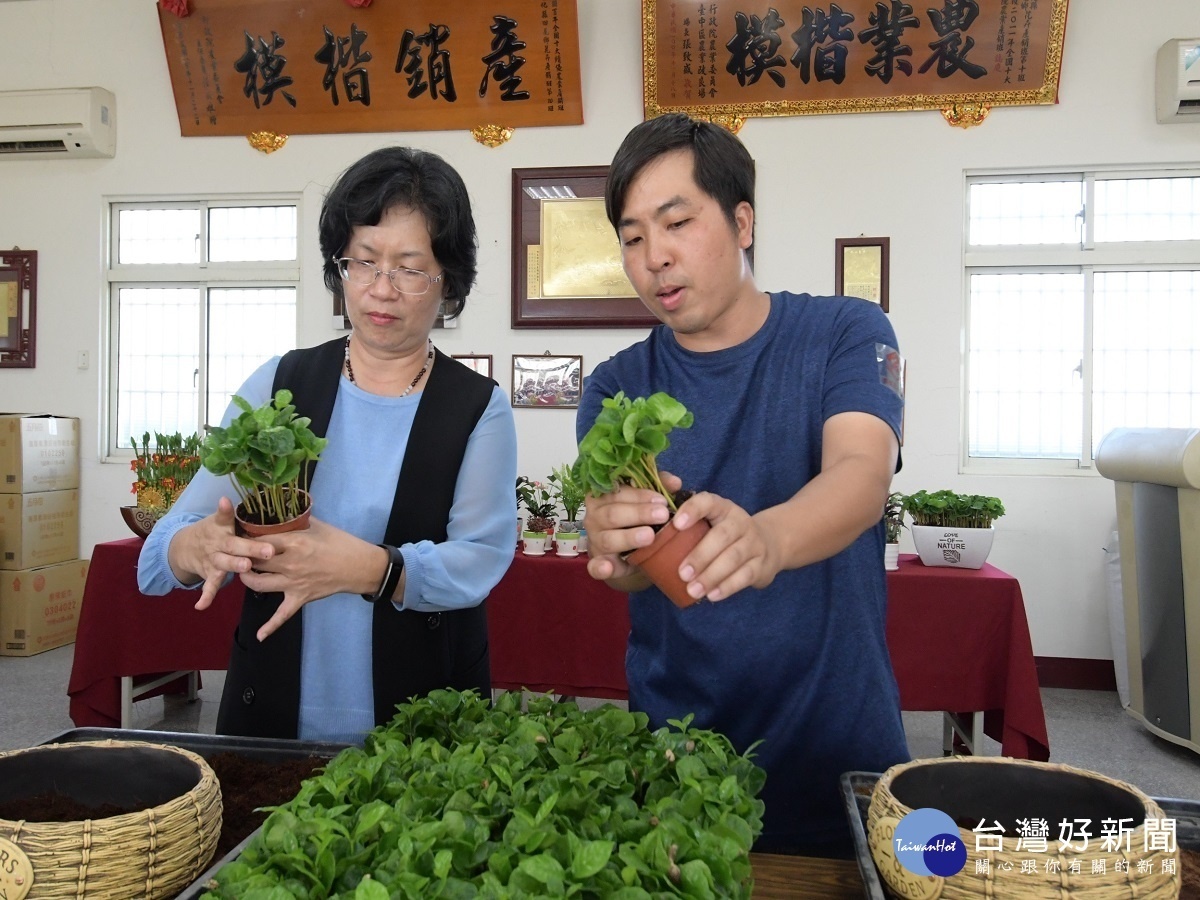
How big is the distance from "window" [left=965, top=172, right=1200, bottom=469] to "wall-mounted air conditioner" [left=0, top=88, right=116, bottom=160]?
4.55 metres

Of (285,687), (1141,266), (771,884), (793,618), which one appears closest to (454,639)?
(285,687)

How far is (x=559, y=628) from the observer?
3064 millimetres

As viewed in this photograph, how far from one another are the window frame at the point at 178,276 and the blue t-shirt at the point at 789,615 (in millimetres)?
3917

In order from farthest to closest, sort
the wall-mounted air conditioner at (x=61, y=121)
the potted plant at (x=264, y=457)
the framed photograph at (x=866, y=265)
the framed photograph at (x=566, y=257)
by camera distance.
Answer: the wall-mounted air conditioner at (x=61, y=121) → the framed photograph at (x=566, y=257) → the framed photograph at (x=866, y=265) → the potted plant at (x=264, y=457)

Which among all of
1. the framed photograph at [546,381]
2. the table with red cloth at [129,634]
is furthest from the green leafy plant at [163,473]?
the framed photograph at [546,381]

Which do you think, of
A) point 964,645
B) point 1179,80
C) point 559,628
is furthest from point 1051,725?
point 1179,80

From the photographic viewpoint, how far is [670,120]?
112 cm

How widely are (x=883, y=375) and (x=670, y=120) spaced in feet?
1.44

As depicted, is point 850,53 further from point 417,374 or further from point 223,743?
point 223,743

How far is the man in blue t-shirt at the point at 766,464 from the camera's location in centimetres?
110

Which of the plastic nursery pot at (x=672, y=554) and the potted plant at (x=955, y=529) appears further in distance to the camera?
the potted plant at (x=955, y=529)

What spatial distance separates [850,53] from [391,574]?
373 centimetres

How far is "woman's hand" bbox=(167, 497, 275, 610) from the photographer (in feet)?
3.11

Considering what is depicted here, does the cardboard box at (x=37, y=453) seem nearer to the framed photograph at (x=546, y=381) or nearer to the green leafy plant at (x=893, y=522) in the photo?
the framed photograph at (x=546, y=381)
